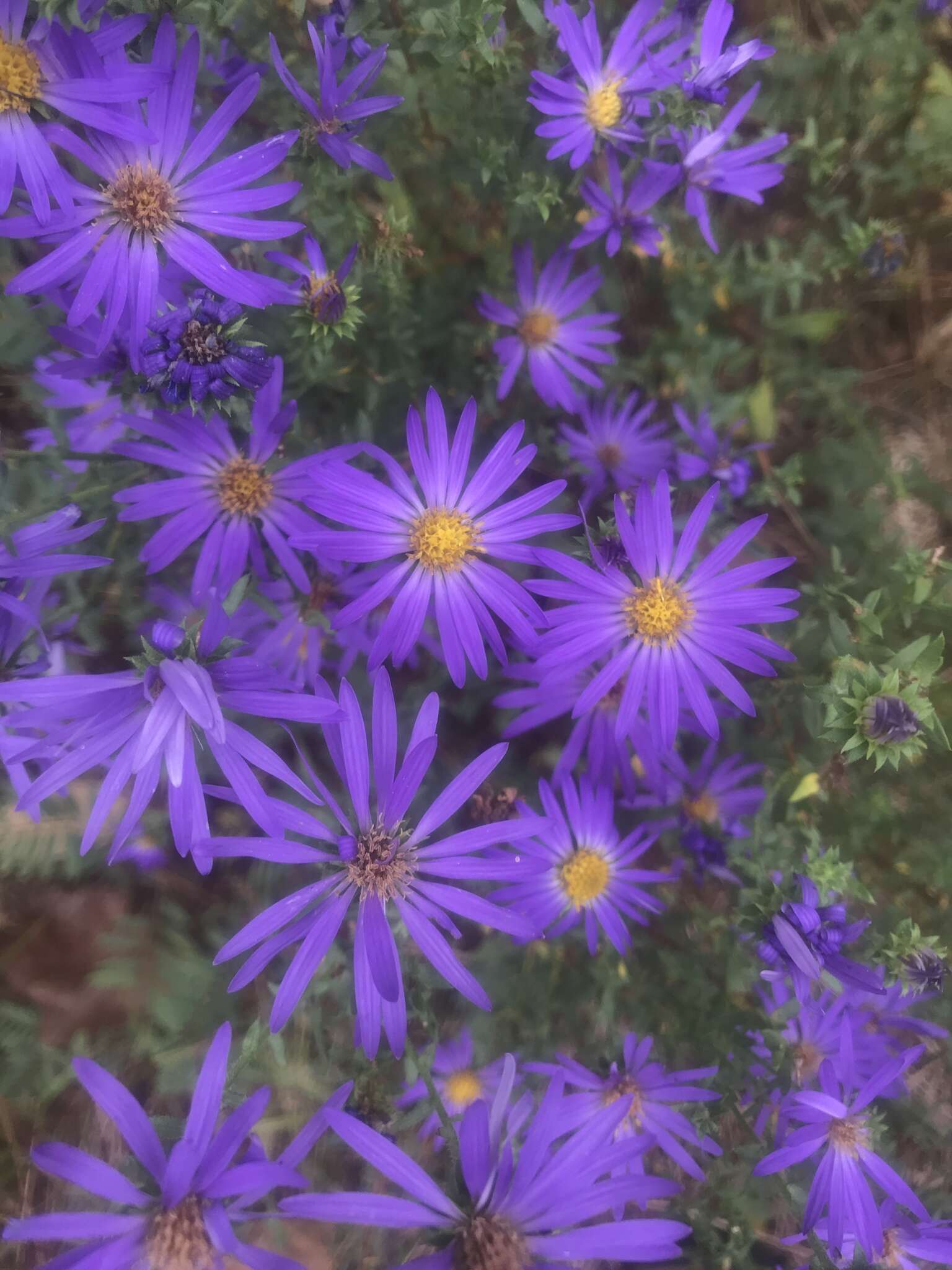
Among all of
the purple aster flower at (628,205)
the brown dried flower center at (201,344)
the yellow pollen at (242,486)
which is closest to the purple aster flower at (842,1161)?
the yellow pollen at (242,486)

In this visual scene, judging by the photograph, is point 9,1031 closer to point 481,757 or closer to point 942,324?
point 481,757

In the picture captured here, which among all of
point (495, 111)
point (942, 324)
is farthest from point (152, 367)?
point (942, 324)

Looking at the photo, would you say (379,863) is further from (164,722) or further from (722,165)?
(722,165)

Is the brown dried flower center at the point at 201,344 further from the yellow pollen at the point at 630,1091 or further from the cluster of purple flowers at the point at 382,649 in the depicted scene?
the yellow pollen at the point at 630,1091

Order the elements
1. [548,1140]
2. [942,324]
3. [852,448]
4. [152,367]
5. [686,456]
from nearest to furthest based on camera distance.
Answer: [548,1140], [152,367], [686,456], [852,448], [942,324]

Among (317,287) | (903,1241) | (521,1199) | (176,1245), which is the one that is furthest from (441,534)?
(903,1241)

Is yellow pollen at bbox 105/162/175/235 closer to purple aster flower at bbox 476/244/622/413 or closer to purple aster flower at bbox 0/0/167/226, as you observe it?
purple aster flower at bbox 0/0/167/226
